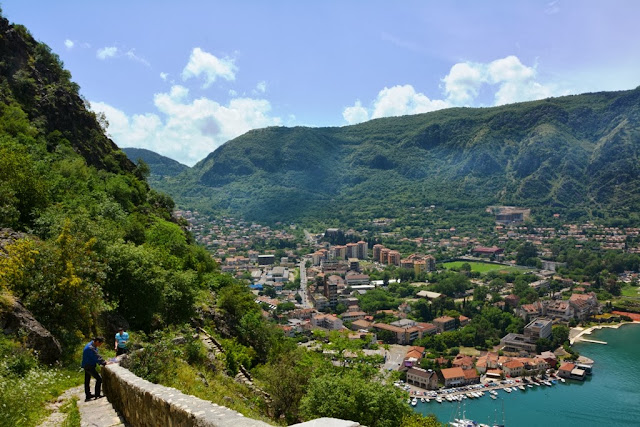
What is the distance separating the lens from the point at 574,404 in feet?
101

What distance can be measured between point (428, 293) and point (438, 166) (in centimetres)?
Answer: 10438

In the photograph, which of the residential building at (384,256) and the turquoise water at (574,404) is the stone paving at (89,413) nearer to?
the turquoise water at (574,404)

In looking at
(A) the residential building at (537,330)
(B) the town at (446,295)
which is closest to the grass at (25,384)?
(B) the town at (446,295)

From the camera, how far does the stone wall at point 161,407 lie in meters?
2.96

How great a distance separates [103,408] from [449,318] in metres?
48.3

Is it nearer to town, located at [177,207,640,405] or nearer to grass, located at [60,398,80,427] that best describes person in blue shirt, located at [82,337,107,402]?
grass, located at [60,398,80,427]

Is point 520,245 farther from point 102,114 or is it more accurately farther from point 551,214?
point 102,114

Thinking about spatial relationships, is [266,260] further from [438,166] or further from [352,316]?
[438,166]

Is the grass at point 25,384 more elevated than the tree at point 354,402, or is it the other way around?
the grass at point 25,384

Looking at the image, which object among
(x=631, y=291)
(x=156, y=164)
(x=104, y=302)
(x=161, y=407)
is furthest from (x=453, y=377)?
(x=156, y=164)

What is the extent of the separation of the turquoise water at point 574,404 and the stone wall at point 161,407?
29160 mm

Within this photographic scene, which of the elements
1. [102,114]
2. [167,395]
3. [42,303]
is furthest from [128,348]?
[102,114]

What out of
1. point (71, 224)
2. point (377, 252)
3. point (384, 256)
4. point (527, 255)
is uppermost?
point (71, 224)

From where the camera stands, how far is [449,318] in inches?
1930
